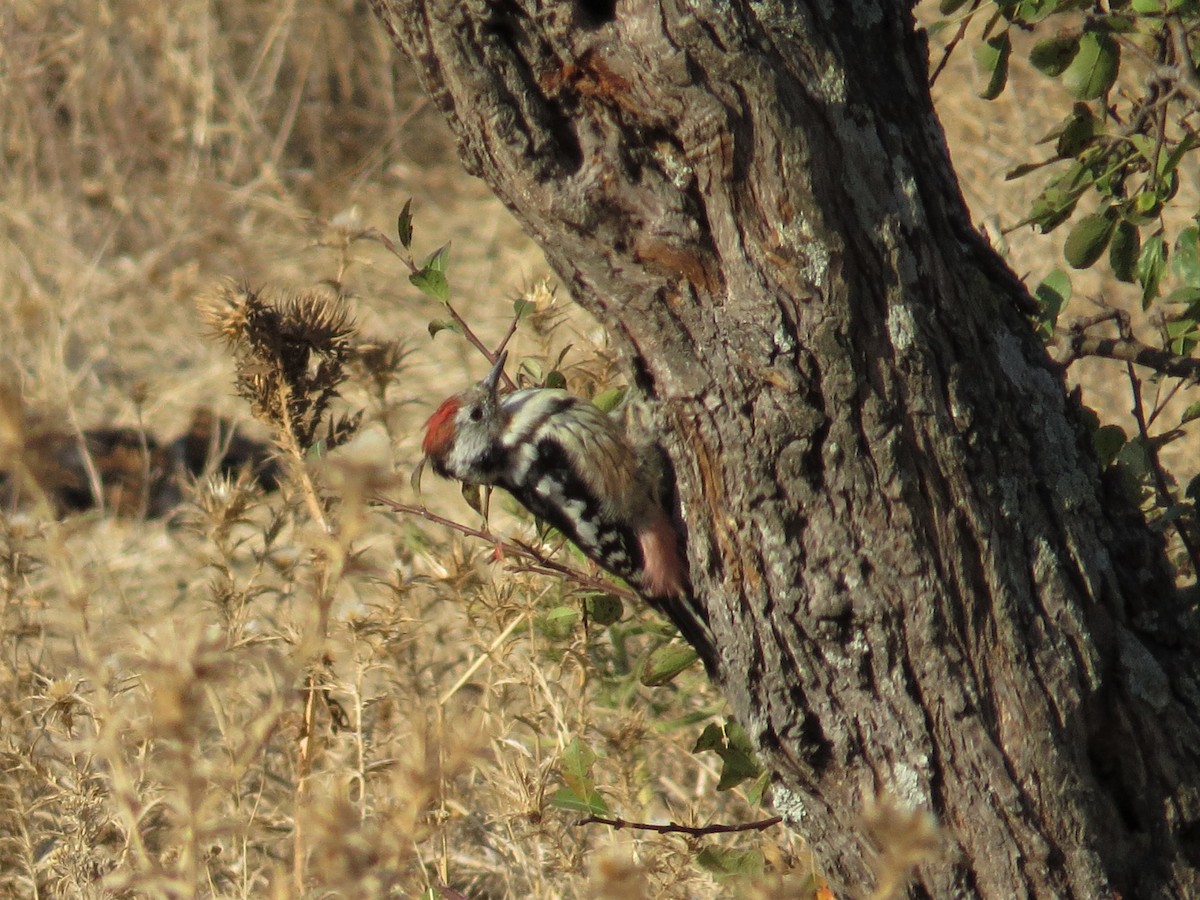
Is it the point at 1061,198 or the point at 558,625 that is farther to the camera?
the point at 558,625

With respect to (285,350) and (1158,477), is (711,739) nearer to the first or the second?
(1158,477)

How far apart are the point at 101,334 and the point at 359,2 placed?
3.19 meters

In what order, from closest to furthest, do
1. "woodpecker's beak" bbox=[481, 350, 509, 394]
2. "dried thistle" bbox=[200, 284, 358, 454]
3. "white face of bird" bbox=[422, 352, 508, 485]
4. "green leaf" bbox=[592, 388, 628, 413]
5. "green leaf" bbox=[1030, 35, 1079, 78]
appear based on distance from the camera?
"green leaf" bbox=[1030, 35, 1079, 78]
"dried thistle" bbox=[200, 284, 358, 454]
"green leaf" bbox=[592, 388, 628, 413]
"woodpecker's beak" bbox=[481, 350, 509, 394]
"white face of bird" bbox=[422, 352, 508, 485]

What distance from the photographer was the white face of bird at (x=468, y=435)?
400 centimetres

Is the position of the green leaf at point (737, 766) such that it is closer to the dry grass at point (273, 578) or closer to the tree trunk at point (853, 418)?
the dry grass at point (273, 578)

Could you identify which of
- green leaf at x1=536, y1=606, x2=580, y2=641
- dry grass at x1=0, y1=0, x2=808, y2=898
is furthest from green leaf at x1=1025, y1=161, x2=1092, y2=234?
green leaf at x1=536, y1=606, x2=580, y2=641

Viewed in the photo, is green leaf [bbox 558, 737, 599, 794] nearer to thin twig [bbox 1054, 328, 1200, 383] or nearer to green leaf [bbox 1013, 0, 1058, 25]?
thin twig [bbox 1054, 328, 1200, 383]

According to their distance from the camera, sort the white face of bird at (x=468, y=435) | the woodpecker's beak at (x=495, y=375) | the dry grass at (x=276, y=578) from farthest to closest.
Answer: the white face of bird at (x=468, y=435) < the woodpecker's beak at (x=495, y=375) < the dry grass at (x=276, y=578)

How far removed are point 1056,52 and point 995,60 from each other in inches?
5.5

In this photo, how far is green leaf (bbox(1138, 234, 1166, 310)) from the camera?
3.12 meters

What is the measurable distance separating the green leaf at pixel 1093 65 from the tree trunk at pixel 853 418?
613mm

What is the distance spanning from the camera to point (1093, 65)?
117 inches

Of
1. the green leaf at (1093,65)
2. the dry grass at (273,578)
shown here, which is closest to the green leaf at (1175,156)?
the green leaf at (1093,65)

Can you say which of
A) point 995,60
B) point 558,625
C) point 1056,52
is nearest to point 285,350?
point 558,625
